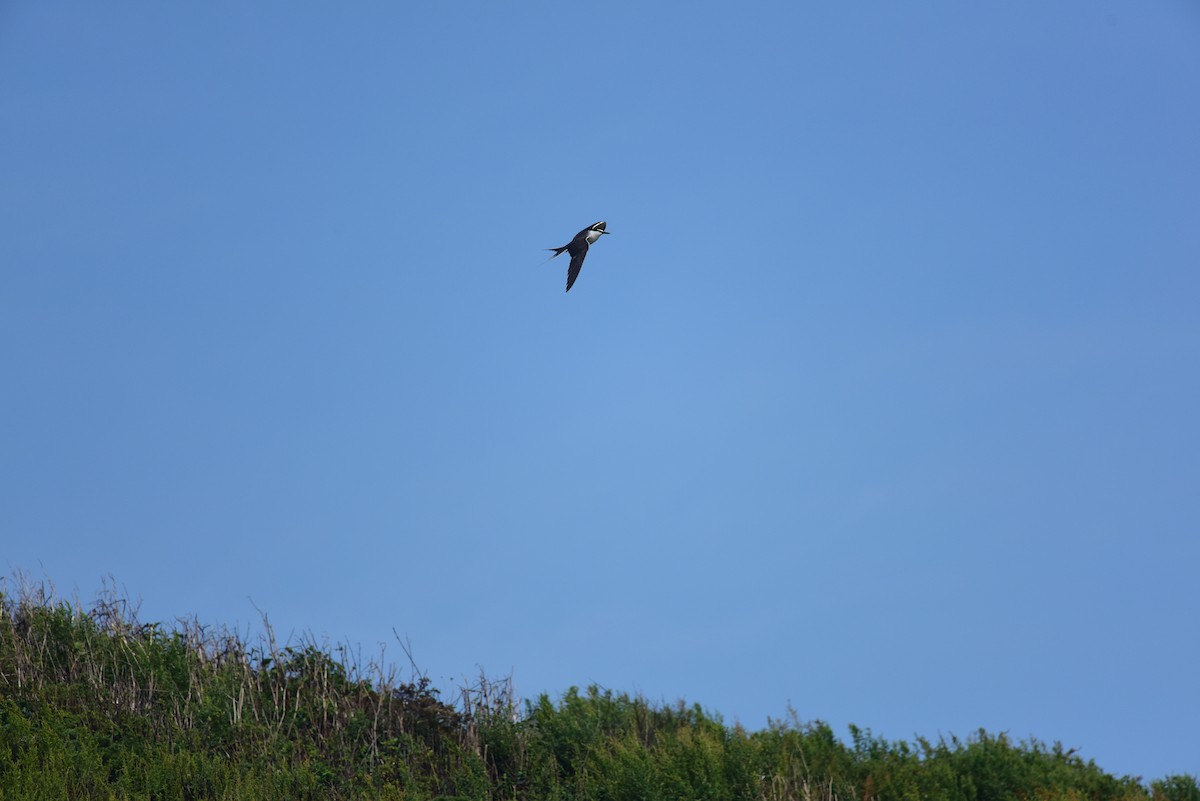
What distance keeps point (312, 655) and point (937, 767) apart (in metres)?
8.82

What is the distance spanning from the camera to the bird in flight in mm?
→ 13406

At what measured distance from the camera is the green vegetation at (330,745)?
45.1 feet

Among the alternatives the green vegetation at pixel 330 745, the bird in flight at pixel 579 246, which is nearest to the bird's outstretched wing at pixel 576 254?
the bird in flight at pixel 579 246

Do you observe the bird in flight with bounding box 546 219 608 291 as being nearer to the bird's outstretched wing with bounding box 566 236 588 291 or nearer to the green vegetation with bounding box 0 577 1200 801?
the bird's outstretched wing with bounding box 566 236 588 291

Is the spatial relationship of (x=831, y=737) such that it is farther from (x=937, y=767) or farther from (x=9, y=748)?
(x=9, y=748)

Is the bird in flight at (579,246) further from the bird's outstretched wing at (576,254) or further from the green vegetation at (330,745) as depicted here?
the green vegetation at (330,745)

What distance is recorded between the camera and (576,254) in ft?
45.0

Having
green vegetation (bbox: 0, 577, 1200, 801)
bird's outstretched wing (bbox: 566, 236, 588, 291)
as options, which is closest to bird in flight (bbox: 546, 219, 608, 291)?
bird's outstretched wing (bbox: 566, 236, 588, 291)

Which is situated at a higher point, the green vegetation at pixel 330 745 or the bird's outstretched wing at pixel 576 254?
the bird's outstretched wing at pixel 576 254

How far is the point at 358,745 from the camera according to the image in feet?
49.2

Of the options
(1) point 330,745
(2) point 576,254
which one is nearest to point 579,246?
(2) point 576,254

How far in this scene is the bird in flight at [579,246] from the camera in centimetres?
1341

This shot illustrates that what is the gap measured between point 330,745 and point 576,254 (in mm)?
6967

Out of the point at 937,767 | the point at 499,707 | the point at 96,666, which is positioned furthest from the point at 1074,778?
the point at 96,666
